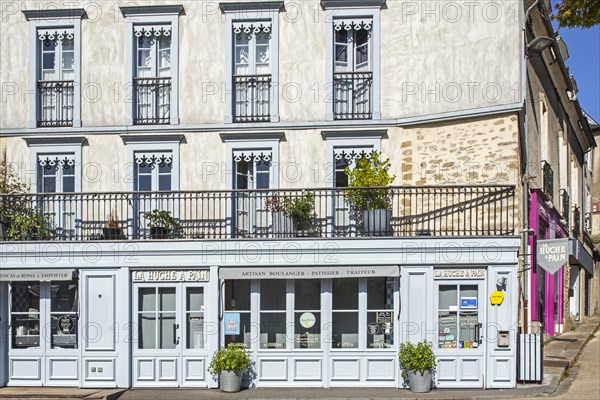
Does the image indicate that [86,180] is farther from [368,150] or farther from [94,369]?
[368,150]

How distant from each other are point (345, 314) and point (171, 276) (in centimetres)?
342

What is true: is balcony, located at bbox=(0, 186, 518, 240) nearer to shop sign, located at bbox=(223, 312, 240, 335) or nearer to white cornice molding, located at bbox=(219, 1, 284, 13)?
shop sign, located at bbox=(223, 312, 240, 335)

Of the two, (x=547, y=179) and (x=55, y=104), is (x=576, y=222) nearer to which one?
(x=547, y=179)

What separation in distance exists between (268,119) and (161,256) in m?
4.03

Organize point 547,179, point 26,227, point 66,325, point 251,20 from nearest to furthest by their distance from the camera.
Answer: point 66,325, point 26,227, point 251,20, point 547,179

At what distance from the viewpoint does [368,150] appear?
1869cm

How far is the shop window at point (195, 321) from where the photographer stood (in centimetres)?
1681

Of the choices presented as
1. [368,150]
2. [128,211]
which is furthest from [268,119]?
[128,211]

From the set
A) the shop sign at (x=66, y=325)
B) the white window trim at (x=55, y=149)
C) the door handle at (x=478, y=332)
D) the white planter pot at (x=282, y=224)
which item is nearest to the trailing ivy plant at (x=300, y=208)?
the white planter pot at (x=282, y=224)

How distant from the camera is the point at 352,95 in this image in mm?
18859

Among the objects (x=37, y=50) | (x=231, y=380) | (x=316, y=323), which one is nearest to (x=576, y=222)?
(x=316, y=323)

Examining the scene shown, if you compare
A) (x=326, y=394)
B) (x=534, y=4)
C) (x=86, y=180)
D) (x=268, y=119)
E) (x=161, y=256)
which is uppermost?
(x=534, y=4)

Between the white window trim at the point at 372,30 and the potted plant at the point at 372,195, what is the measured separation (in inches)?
59.3

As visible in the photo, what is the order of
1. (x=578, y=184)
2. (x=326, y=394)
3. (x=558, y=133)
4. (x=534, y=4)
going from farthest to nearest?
1. (x=578, y=184)
2. (x=558, y=133)
3. (x=534, y=4)
4. (x=326, y=394)
